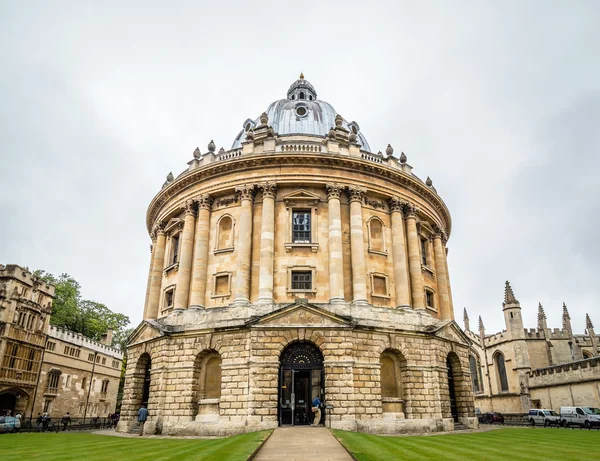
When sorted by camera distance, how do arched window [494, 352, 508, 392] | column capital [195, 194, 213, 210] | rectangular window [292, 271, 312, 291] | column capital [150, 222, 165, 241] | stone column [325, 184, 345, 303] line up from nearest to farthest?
stone column [325, 184, 345, 303]
rectangular window [292, 271, 312, 291]
column capital [195, 194, 213, 210]
column capital [150, 222, 165, 241]
arched window [494, 352, 508, 392]

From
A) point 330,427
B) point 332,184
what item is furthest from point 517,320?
point 330,427

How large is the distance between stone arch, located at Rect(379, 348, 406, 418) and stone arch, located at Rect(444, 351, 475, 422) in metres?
4.80

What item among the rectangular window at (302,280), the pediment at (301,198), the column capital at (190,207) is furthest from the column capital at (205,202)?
the rectangular window at (302,280)

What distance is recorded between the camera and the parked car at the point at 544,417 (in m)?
36.7

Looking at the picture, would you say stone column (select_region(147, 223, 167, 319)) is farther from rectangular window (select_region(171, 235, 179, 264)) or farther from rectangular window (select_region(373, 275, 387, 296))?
rectangular window (select_region(373, 275, 387, 296))

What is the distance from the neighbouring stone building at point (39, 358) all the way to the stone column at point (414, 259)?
35.2 m

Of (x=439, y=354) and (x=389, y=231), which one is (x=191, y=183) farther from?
(x=439, y=354)

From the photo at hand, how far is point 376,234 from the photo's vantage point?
3088cm

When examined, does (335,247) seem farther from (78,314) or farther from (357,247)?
(78,314)

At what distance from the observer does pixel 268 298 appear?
26.3 m

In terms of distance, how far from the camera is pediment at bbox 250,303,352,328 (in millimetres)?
24625

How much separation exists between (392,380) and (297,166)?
14869 millimetres

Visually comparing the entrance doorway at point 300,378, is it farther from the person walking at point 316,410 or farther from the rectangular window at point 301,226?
the rectangular window at point 301,226

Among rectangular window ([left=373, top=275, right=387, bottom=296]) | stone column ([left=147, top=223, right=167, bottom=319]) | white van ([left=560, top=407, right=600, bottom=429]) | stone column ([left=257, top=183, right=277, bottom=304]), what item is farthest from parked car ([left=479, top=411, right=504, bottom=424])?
stone column ([left=147, top=223, right=167, bottom=319])
